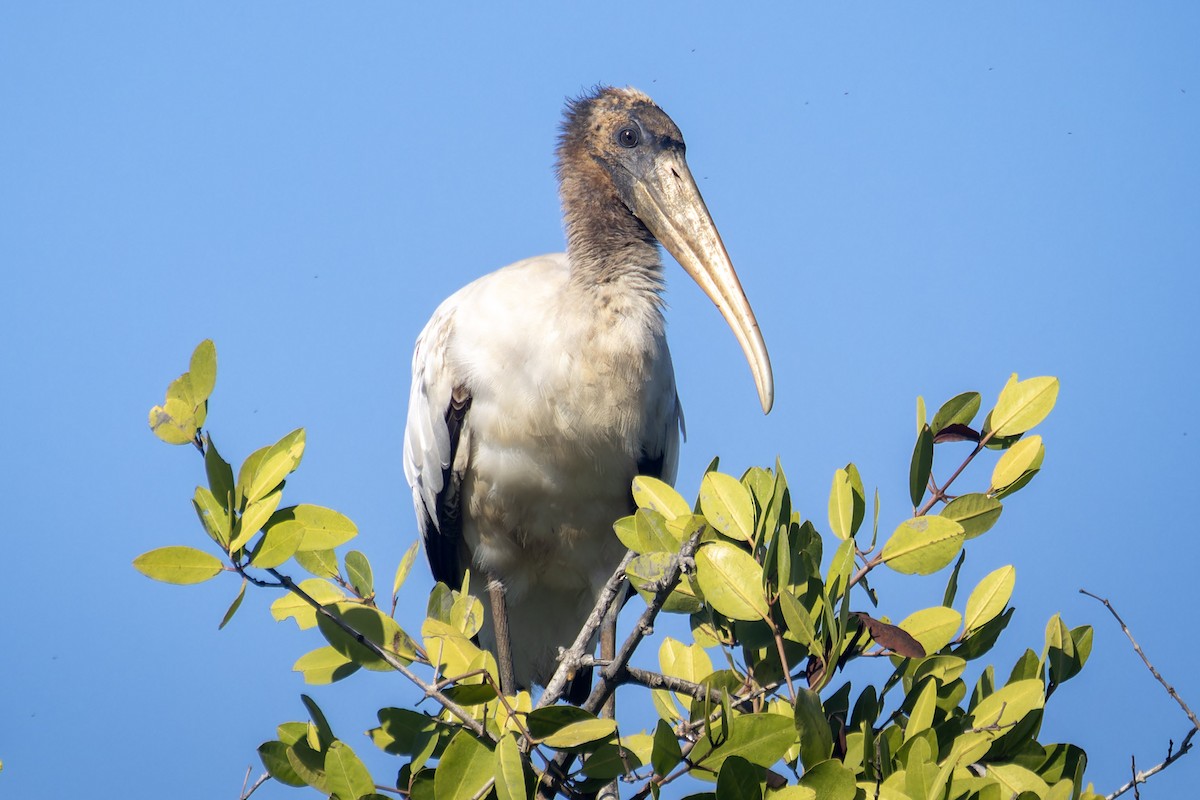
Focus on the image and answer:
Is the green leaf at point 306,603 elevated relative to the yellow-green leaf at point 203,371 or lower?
lower

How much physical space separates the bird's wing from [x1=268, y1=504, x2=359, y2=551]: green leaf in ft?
7.13

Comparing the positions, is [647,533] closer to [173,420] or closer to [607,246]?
[173,420]

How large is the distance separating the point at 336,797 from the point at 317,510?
52 cm

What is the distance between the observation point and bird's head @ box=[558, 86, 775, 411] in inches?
181

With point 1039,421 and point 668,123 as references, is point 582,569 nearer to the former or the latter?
point 668,123

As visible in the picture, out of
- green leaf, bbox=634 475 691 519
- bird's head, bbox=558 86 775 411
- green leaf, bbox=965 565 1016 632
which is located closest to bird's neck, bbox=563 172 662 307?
bird's head, bbox=558 86 775 411

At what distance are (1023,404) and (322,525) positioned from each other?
4.34ft

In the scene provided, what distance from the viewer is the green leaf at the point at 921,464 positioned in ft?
8.47

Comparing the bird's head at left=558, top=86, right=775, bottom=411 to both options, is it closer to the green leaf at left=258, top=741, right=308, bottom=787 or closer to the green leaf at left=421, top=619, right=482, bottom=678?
the green leaf at left=421, top=619, right=482, bottom=678

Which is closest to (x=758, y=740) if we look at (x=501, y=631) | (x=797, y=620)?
(x=797, y=620)

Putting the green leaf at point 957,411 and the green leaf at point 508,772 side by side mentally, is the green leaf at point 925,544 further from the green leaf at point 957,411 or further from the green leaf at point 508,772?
the green leaf at point 508,772

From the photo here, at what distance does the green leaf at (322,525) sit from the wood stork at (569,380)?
1.92m

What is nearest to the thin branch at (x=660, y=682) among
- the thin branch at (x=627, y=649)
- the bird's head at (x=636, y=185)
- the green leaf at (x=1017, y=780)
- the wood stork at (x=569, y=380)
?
the thin branch at (x=627, y=649)

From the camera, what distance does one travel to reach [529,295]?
4.57 m
